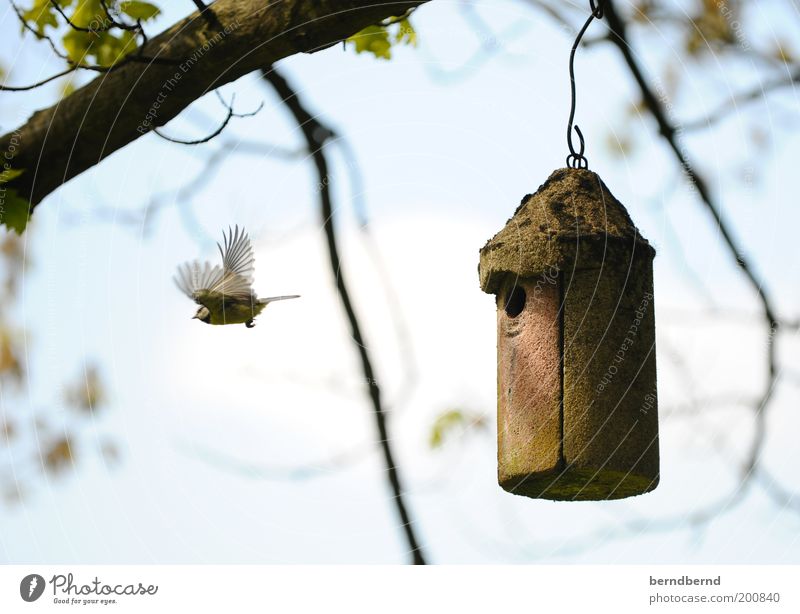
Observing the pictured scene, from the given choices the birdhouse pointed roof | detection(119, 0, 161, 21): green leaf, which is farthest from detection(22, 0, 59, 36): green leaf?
the birdhouse pointed roof

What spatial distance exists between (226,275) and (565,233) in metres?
1.02

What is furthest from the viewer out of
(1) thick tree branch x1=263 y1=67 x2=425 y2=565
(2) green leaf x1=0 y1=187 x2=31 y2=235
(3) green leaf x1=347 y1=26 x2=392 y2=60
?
(1) thick tree branch x1=263 y1=67 x2=425 y2=565

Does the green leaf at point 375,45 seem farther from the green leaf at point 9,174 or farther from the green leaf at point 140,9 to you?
the green leaf at point 9,174

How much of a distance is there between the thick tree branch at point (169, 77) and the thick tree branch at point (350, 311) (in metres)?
1.05

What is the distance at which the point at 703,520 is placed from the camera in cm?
480

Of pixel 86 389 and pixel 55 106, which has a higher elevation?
pixel 55 106

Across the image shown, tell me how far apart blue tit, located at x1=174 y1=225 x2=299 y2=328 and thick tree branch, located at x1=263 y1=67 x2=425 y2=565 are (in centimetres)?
115

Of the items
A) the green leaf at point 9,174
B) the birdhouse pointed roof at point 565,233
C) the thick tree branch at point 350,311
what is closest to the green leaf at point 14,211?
the green leaf at point 9,174

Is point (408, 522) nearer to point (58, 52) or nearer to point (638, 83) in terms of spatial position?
point (638, 83)

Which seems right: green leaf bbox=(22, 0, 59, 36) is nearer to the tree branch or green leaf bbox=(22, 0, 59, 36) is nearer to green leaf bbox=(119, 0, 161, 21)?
green leaf bbox=(119, 0, 161, 21)

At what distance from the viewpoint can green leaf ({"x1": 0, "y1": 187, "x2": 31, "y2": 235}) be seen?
344cm

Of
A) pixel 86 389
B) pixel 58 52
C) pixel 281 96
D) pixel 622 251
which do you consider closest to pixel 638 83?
pixel 622 251

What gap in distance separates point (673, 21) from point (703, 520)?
2.21 m

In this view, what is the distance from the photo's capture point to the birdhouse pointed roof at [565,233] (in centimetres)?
333
